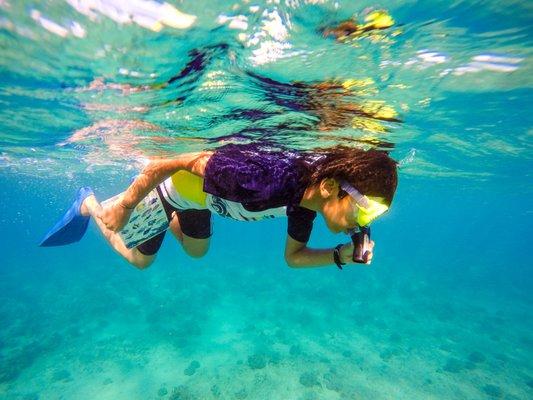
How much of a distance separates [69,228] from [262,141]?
5790 millimetres

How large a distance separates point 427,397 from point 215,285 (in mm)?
17320

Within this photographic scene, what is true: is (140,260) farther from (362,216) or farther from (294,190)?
(362,216)

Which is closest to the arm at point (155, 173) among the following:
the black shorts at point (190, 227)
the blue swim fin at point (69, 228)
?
the black shorts at point (190, 227)

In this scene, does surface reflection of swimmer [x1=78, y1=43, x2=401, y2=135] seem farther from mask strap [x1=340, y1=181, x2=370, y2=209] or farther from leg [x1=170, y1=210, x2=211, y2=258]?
mask strap [x1=340, y1=181, x2=370, y2=209]

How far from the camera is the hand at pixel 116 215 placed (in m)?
4.98

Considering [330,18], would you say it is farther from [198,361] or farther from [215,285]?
[215,285]

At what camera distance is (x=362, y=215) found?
3689 mm

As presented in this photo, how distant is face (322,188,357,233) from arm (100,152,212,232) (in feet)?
5.43

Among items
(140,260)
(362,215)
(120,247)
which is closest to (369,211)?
(362,215)

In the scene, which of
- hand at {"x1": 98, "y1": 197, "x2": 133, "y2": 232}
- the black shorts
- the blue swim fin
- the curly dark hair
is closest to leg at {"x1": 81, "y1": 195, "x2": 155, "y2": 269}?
the black shorts

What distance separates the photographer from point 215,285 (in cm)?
2659

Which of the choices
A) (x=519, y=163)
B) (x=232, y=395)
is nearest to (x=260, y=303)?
(x=232, y=395)

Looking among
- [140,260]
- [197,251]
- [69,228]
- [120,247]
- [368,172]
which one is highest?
[368,172]

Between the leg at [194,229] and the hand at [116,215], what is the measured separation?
147cm
